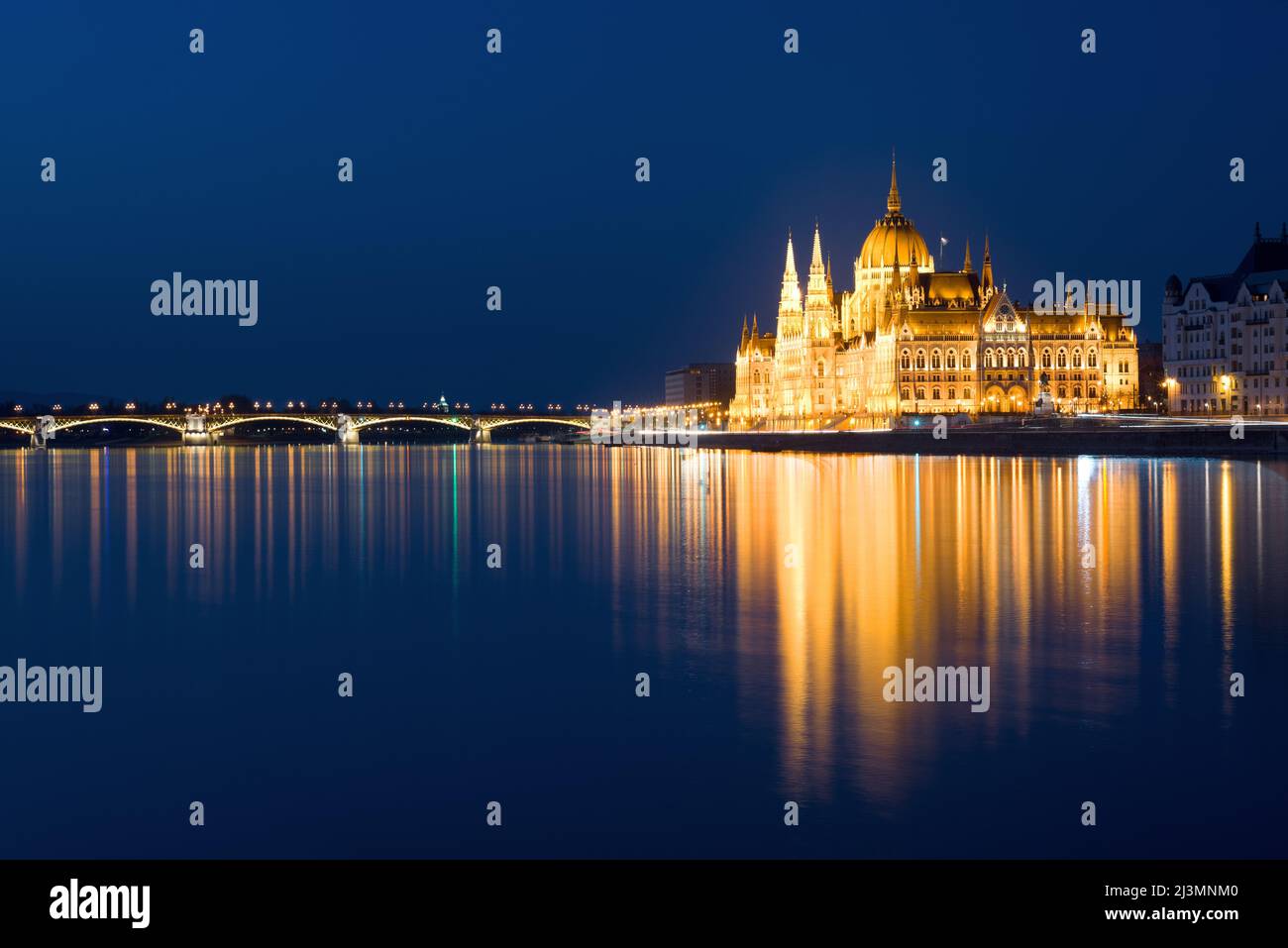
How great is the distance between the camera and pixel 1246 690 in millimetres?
15711

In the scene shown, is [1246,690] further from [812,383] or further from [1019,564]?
[812,383]

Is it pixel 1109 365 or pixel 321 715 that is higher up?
pixel 1109 365

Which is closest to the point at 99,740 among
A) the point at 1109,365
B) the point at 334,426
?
the point at 1109,365

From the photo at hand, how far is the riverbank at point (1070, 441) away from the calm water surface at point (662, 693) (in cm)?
4609

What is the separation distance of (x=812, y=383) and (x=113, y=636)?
5693 inches

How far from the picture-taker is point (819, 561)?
97.5ft

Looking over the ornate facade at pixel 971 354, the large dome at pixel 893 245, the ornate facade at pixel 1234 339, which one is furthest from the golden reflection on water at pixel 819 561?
the large dome at pixel 893 245

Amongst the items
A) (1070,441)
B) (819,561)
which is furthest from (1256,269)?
(819,561)

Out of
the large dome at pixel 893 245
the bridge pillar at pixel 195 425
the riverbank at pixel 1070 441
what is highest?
the large dome at pixel 893 245

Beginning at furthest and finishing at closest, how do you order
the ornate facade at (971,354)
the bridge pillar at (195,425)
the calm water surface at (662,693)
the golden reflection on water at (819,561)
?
the bridge pillar at (195,425) < the ornate facade at (971,354) < the golden reflection on water at (819,561) < the calm water surface at (662,693)

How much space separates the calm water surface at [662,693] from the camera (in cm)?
1166

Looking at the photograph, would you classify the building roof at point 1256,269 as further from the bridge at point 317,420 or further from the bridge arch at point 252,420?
the bridge arch at point 252,420

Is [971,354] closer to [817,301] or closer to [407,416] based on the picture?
[817,301]
